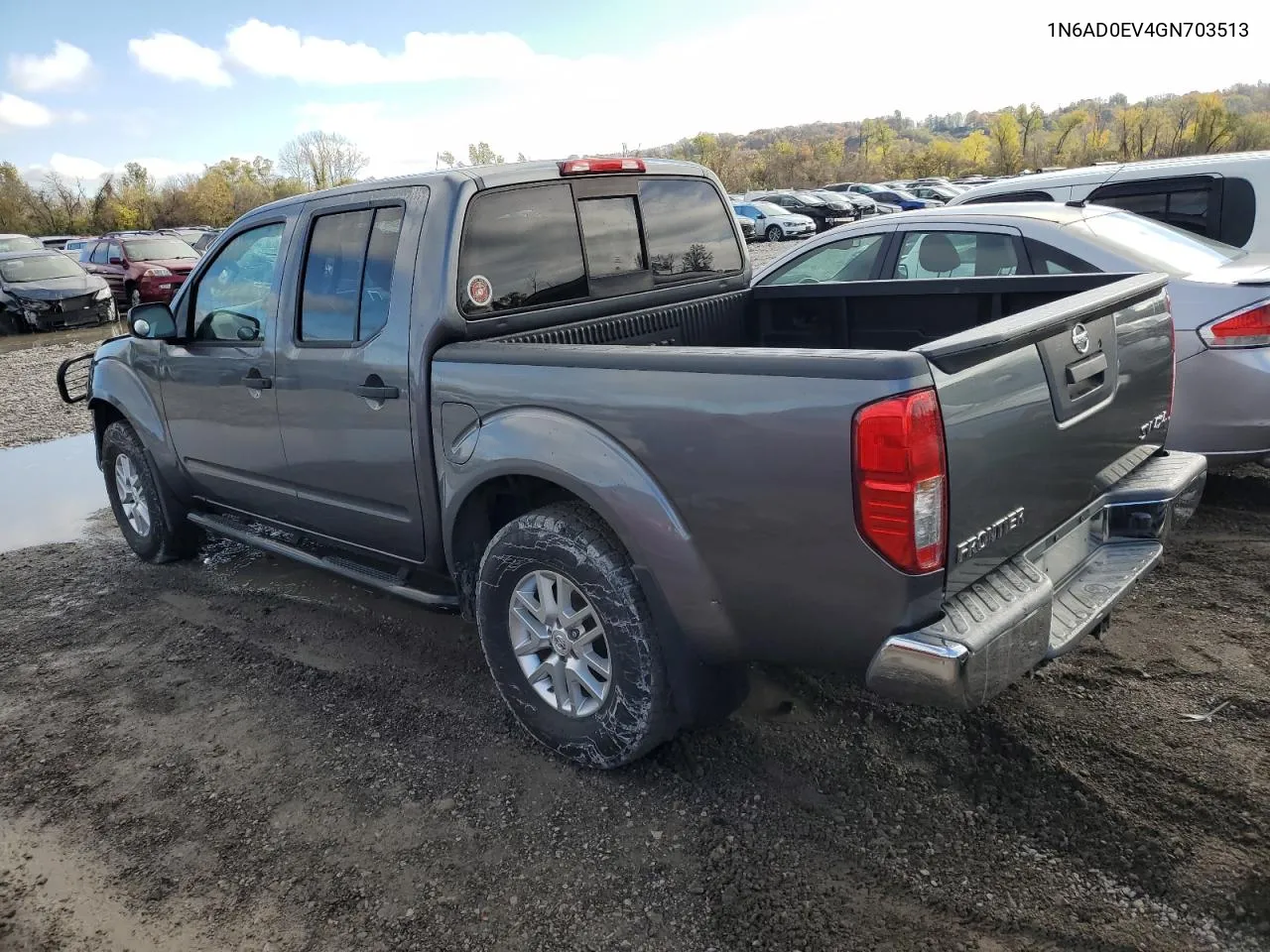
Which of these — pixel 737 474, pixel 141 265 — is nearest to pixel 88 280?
pixel 141 265

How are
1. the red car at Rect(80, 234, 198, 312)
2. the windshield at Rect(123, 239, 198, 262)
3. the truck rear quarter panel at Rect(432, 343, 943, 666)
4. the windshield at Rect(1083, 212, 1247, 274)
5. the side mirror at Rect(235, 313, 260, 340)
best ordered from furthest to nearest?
the windshield at Rect(123, 239, 198, 262) → the red car at Rect(80, 234, 198, 312) → the windshield at Rect(1083, 212, 1247, 274) → the side mirror at Rect(235, 313, 260, 340) → the truck rear quarter panel at Rect(432, 343, 943, 666)

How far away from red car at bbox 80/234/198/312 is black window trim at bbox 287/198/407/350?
53.5 feet

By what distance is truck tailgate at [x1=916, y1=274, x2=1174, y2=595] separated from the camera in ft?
7.55

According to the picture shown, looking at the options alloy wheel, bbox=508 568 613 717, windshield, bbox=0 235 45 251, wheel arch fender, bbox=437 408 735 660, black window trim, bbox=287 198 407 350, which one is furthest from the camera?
windshield, bbox=0 235 45 251

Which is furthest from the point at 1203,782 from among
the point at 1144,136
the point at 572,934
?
the point at 1144,136

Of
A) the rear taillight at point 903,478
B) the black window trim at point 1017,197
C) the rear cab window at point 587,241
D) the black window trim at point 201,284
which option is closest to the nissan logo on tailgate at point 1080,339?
the rear taillight at point 903,478

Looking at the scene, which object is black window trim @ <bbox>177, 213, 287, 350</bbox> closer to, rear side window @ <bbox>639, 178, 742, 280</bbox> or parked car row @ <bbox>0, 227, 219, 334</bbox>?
rear side window @ <bbox>639, 178, 742, 280</bbox>

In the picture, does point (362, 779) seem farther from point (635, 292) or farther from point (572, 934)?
point (635, 292)

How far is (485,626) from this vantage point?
323 cm

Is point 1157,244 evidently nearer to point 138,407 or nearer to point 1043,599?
point 1043,599

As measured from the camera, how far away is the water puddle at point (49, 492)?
6.24 metres

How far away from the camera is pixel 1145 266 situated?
4.73m

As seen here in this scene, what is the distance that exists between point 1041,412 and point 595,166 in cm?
213

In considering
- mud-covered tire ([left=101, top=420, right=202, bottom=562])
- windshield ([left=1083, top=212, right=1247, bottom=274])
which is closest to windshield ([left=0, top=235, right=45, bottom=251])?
mud-covered tire ([left=101, top=420, right=202, bottom=562])
